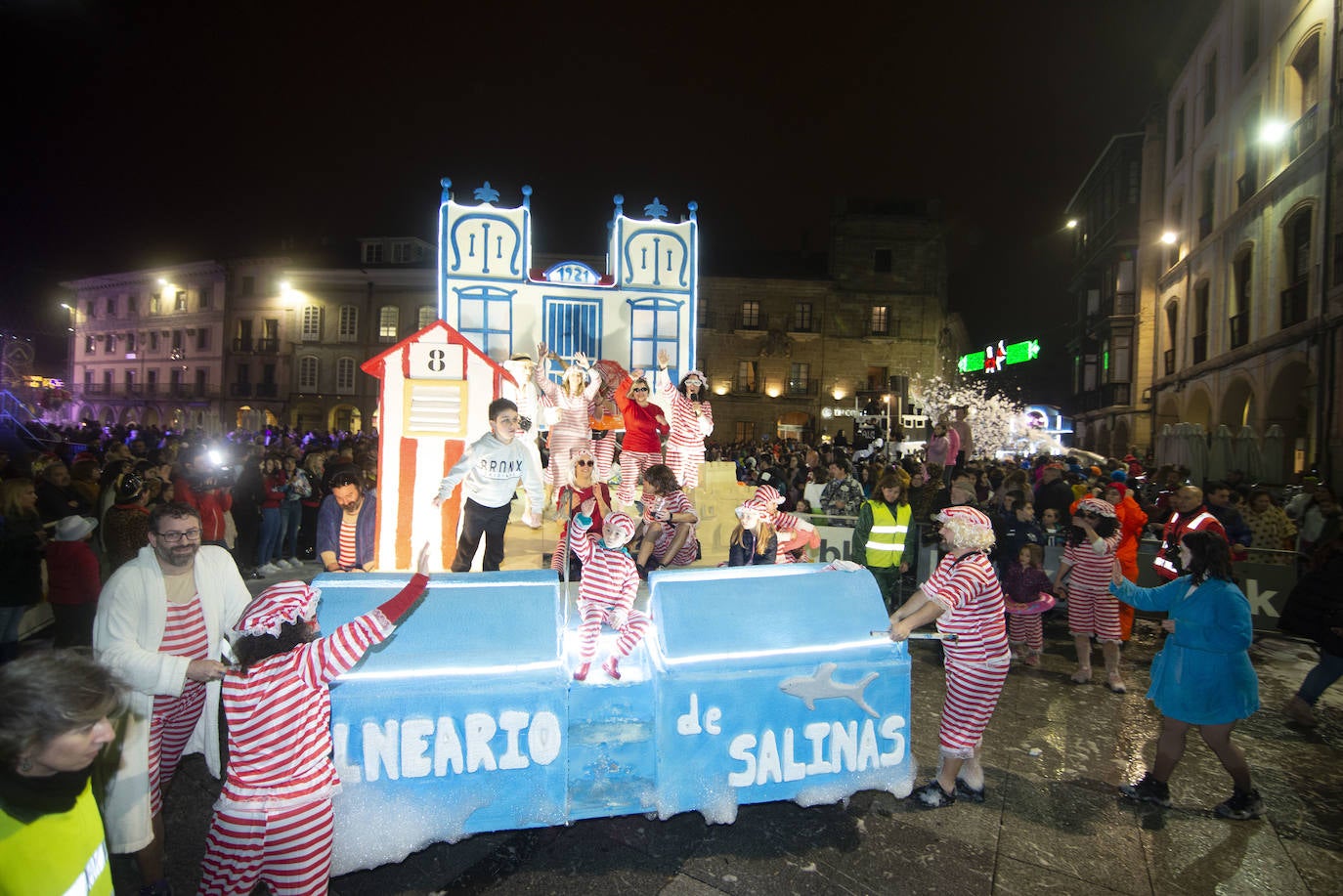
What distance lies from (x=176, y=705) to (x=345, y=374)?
128ft

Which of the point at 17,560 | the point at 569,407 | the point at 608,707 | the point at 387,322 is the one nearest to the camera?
the point at 608,707

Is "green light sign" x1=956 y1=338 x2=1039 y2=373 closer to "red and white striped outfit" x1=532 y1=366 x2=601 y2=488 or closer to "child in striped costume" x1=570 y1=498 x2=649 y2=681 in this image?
"red and white striped outfit" x1=532 y1=366 x2=601 y2=488

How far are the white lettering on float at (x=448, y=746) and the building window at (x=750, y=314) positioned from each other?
1425 inches

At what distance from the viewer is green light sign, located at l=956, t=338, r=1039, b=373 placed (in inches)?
1433

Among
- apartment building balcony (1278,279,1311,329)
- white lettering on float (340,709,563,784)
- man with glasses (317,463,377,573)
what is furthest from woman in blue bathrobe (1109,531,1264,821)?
apartment building balcony (1278,279,1311,329)

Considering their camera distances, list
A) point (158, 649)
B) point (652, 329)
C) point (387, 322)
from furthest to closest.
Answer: point (387, 322)
point (652, 329)
point (158, 649)

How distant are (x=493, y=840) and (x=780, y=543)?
324cm

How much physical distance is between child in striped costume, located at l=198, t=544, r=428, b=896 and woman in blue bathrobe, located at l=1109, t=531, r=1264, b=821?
14.8ft

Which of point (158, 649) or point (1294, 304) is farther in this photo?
point (1294, 304)

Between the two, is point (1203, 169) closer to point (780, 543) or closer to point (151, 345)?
point (780, 543)

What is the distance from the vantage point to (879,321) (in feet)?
127

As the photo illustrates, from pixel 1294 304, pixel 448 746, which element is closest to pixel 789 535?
pixel 448 746

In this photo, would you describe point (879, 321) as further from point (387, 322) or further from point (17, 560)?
point (17, 560)

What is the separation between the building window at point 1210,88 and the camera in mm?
20812
